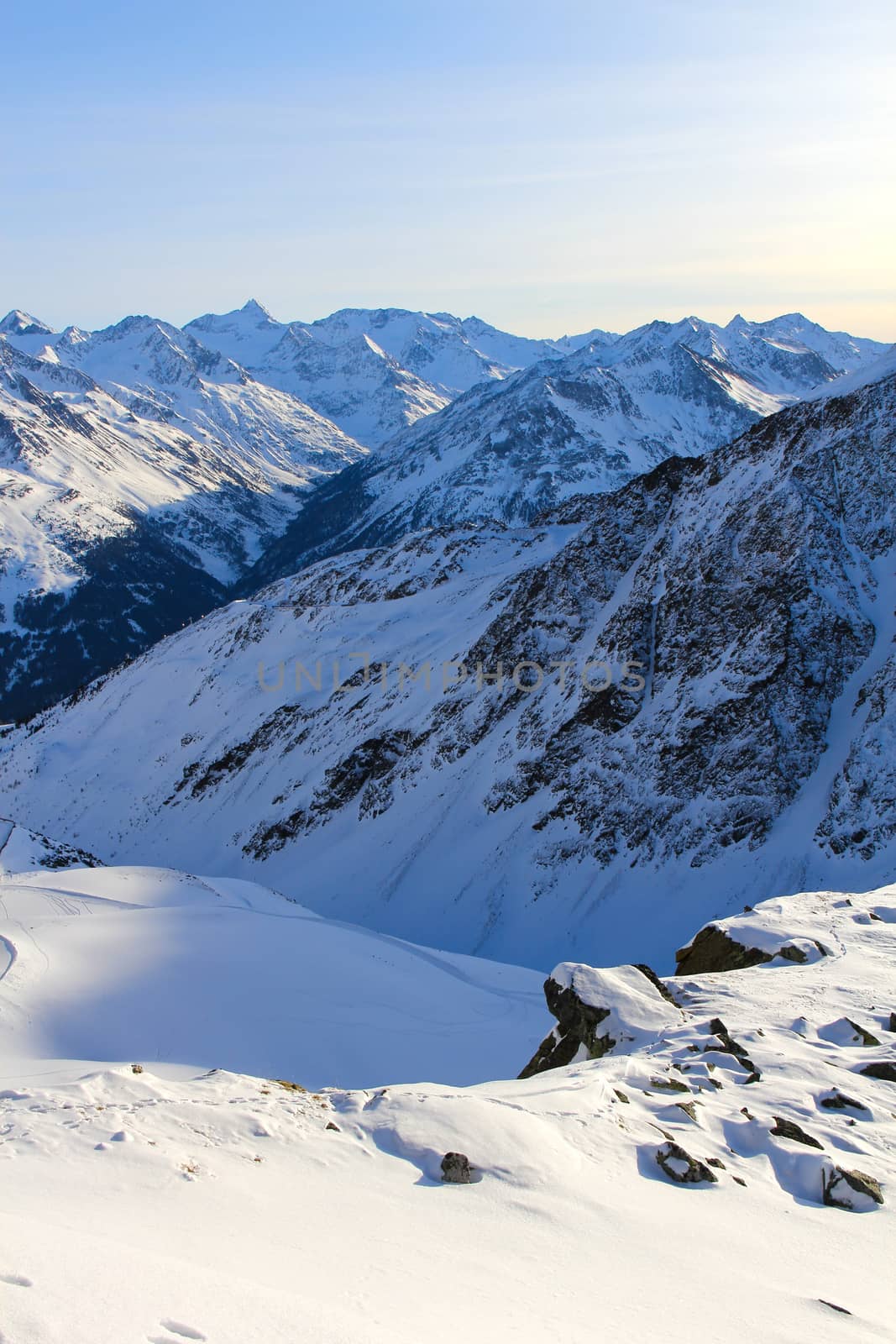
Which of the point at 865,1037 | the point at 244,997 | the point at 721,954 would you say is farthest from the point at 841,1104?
the point at 244,997

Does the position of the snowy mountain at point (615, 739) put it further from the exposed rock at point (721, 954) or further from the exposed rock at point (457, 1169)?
the exposed rock at point (457, 1169)

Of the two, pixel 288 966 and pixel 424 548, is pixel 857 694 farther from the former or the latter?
pixel 424 548

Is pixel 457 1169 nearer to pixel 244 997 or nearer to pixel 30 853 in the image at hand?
pixel 244 997

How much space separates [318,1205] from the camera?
8961mm

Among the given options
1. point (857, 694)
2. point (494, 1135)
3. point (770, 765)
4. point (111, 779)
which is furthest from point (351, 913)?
point (494, 1135)

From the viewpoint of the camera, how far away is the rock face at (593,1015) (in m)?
14.7

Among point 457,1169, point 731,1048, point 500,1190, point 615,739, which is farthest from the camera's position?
point 615,739

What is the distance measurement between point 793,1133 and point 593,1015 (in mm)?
4167

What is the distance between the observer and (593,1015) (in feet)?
49.2

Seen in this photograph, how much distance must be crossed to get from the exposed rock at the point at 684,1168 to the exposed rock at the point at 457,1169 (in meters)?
2.23

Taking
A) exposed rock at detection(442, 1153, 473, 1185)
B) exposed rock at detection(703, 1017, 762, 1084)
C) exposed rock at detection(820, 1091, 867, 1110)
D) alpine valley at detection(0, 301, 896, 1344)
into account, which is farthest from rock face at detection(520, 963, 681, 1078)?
exposed rock at detection(442, 1153, 473, 1185)

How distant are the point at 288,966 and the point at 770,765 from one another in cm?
2206

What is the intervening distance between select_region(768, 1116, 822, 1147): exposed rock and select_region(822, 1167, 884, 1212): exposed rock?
794 millimetres

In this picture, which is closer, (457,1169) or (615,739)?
(457,1169)
